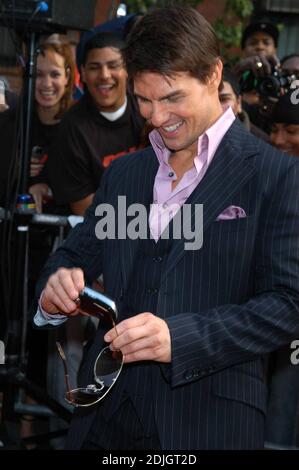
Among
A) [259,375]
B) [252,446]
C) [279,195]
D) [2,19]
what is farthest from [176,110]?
[2,19]

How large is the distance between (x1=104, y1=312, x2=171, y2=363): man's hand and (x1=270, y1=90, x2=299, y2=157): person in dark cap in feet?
8.18

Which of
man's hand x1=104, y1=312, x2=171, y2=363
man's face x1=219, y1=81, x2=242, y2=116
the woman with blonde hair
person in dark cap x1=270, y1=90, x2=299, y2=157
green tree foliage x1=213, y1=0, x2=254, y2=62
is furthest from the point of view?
green tree foliage x1=213, y1=0, x2=254, y2=62

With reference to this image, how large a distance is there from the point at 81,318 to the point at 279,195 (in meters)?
2.42

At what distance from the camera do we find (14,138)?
430 cm

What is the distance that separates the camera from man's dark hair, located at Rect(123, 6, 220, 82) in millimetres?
2162

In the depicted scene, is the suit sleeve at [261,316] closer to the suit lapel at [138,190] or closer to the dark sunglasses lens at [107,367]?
the dark sunglasses lens at [107,367]

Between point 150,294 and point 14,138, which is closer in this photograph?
point 150,294

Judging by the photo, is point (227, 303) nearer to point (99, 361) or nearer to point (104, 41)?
point (99, 361)

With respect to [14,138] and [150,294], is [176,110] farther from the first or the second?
[14,138]

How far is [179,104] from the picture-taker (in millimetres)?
2240

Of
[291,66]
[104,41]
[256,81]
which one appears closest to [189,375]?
[104,41]

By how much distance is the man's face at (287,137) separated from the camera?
4316 millimetres

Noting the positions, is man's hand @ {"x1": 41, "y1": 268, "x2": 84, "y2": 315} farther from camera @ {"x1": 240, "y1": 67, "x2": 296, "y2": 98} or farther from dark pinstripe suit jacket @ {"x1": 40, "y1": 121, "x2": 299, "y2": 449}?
camera @ {"x1": 240, "y1": 67, "x2": 296, "y2": 98}

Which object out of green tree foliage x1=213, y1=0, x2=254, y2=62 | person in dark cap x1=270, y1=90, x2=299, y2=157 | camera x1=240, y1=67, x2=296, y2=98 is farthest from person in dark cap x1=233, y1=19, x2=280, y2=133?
green tree foliage x1=213, y1=0, x2=254, y2=62
